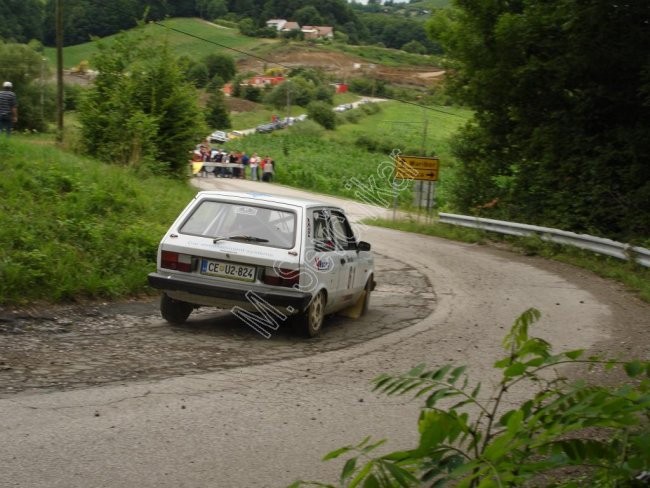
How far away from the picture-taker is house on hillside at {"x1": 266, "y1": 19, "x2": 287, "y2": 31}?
112125 mm

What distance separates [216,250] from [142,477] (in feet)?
16.1

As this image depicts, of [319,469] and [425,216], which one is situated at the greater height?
[319,469]

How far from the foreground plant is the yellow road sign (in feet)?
80.5

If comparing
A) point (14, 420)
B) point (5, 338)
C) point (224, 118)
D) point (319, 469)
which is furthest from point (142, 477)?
point (224, 118)

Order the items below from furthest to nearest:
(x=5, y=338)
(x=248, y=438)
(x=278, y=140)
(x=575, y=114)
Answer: (x=278, y=140) → (x=575, y=114) → (x=5, y=338) → (x=248, y=438)

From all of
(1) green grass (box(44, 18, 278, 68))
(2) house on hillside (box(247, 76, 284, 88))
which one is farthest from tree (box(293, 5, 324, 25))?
(2) house on hillside (box(247, 76, 284, 88))

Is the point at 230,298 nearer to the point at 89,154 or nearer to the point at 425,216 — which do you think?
the point at 89,154

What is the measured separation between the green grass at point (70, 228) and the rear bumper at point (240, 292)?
1963mm

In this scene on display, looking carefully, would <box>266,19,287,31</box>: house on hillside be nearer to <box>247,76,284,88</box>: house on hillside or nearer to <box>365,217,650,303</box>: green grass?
<box>247,76,284,88</box>: house on hillside

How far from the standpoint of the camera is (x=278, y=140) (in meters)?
83.6

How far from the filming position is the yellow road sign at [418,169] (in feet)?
91.5

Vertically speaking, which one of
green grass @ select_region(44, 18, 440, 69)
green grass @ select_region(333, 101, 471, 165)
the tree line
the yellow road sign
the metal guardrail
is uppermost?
the tree line

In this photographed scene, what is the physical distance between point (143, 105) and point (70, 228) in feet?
49.2

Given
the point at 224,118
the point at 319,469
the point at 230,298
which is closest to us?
the point at 319,469
